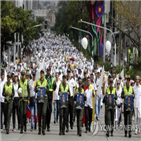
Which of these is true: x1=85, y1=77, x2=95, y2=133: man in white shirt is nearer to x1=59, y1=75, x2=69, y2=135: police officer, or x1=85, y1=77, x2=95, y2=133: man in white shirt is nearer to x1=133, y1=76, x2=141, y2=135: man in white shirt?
x1=59, y1=75, x2=69, y2=135: police officer

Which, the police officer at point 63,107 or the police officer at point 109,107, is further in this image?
the police officer at point 63,107

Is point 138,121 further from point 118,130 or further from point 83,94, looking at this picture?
point 83,94

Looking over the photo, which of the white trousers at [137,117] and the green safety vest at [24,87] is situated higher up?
the green safety vest at [24,87]

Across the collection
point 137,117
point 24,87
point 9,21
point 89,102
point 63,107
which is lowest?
point 137,117

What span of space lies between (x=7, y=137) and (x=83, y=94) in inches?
101

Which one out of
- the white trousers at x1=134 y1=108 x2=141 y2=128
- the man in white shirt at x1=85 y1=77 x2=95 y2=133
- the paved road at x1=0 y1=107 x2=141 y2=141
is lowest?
the paved road at x1=0 y1=107 x2=141 y2=141

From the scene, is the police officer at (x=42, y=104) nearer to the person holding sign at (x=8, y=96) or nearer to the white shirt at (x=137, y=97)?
the person holding sign at (x=8, y=96)

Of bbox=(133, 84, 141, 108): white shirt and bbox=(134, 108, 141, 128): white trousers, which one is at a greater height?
bbox=(133, 84, 141, 108): white shirt

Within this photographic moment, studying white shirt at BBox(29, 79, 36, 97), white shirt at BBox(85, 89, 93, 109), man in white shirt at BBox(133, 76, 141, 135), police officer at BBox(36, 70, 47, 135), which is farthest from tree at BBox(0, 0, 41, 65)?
man in white shirt at BBox(133, 76, 141, 135)

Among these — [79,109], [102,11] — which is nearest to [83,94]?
[79,109]

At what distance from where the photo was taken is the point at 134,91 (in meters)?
13.8

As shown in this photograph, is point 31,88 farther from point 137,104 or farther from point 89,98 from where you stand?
point 137,104

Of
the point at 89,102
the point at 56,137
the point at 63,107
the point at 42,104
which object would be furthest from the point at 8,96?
the point at 89,102

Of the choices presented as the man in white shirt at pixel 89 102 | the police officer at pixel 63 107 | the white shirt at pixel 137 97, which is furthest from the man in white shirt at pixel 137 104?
the police officer at pixel 63 107
